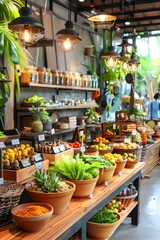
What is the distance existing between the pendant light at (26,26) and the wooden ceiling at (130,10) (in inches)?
106

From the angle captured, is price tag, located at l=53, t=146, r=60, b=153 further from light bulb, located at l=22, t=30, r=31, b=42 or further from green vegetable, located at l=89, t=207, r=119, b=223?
light bulb, located at l=22, t=30, r=31, b=42

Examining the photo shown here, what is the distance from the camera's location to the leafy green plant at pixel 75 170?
265 cm

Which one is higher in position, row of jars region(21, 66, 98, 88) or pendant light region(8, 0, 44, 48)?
pendant light region(8, 0, 44, 48)

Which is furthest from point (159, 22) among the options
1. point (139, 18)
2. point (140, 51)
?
point (140, 51)

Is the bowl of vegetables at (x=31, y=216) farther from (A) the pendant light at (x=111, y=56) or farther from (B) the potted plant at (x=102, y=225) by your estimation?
(A) the pendant light at (x=111, y=56)

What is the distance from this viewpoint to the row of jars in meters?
5.36

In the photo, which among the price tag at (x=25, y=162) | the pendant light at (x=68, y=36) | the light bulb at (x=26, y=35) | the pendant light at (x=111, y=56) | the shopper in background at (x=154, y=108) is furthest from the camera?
the shopper in background at (x=154, y=108)

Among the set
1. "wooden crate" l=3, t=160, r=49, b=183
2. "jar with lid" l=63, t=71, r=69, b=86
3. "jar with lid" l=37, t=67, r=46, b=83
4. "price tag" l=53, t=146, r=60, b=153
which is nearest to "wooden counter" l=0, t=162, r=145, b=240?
"wooden crate" l=3, t=160, r=49, b=183

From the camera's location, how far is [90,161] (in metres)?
3.09

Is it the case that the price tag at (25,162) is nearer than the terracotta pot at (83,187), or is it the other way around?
the terracotta pot at (83,187)

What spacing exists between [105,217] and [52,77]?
348cm

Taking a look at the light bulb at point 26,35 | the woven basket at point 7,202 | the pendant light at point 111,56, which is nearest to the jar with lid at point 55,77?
the pendant light at point 111,56

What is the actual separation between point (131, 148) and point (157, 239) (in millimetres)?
1316

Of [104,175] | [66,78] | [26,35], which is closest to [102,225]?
[104,175]
